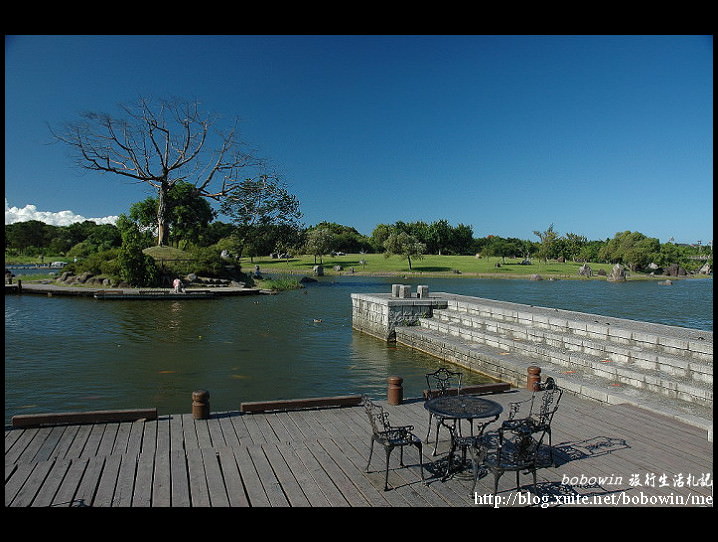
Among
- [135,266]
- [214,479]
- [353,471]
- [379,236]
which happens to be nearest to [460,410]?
[353,471]

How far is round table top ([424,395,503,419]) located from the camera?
21.1 ft

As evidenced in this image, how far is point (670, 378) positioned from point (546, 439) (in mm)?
4492

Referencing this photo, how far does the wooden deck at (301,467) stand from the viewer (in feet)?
19.3

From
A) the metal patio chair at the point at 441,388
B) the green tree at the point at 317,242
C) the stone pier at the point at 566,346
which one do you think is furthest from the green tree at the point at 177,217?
the metal patio chair at the point at 441,388

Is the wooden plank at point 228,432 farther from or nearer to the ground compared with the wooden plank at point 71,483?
nearer to the ground

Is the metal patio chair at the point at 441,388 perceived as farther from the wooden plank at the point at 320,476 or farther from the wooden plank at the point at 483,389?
the wooden plank at the point at 320,476

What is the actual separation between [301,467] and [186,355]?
37.3ft

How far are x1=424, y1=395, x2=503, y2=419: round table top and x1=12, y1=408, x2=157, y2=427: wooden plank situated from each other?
5053 mm

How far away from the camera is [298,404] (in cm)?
946

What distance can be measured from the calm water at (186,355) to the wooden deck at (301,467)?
3.39m

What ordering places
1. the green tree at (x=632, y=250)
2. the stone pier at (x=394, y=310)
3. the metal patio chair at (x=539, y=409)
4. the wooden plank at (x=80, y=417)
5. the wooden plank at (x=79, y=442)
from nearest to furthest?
the metal patio chair at (x=539, y=409) < the wooden plank at (x=79, y=442) < the wooden plank at (x=80, y=417) < the stone pier at (x=394, y=310) < the green tree at (x=632, y=250)
